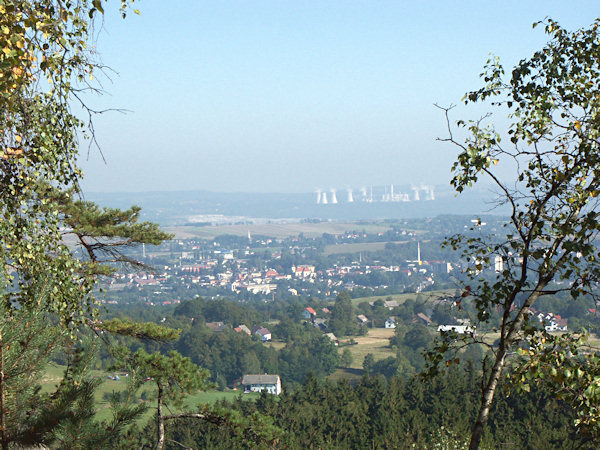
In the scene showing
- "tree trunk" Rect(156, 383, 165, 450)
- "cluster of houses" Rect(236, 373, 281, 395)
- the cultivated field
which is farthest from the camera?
the cultivated field

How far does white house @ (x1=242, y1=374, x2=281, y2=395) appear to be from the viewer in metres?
57.9

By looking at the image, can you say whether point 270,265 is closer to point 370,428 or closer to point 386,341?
point 386,341

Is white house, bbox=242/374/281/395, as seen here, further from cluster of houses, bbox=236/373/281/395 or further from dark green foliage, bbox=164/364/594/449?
dark green foliage, bbox=164/364/594/449

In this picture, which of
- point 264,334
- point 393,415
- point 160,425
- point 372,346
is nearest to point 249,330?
point 264,334

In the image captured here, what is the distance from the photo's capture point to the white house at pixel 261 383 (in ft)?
190

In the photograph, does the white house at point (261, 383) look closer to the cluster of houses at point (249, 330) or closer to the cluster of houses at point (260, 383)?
the cluster of houses at point (260, 383)

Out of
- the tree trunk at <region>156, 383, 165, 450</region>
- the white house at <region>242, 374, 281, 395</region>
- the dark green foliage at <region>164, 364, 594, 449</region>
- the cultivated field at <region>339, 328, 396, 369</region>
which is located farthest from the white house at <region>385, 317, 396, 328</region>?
the tree trunk at <region>156, 383, 165, 450</region>

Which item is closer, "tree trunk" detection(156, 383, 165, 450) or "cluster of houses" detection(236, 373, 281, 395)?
"tree trunk" detection(156, 383, 165, 450)

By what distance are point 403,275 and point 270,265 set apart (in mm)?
37530

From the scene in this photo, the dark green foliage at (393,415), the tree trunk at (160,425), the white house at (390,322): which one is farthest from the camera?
the white house at (390,322)

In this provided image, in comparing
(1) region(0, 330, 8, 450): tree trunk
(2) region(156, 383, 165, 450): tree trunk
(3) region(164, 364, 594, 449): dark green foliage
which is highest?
(1) region(0, 330, 8, 450): tree trunk

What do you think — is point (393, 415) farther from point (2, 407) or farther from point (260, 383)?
point (260, 383)

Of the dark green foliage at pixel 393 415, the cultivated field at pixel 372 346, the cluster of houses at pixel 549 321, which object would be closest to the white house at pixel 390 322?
the cultivated field at pixel 372 346

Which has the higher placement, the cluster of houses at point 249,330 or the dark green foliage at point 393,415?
the dark green foliage at point 393,415
